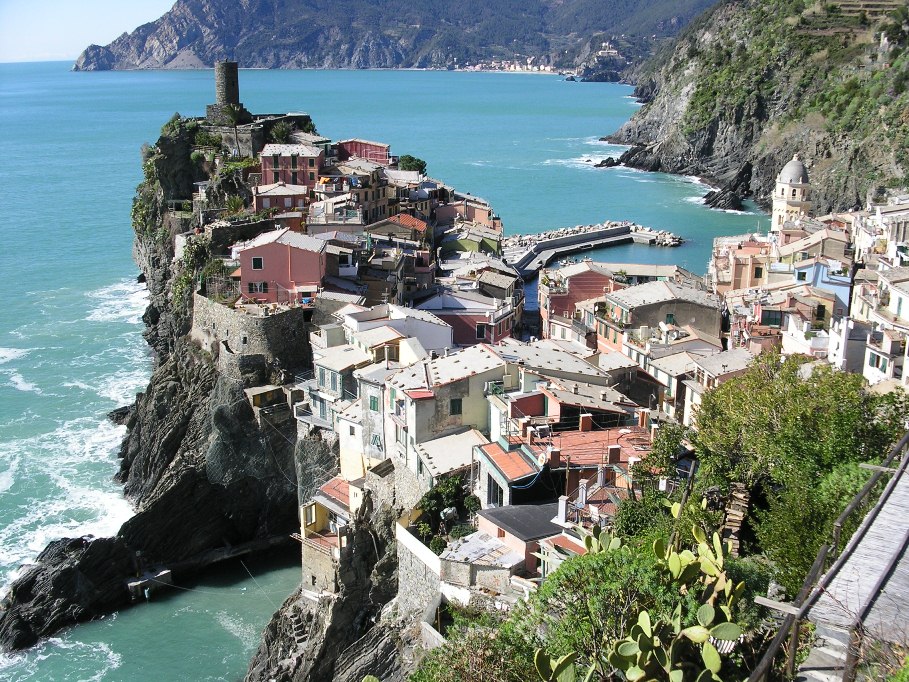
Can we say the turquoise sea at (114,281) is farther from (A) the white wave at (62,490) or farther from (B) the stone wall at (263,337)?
(B) the stone wall at (263,337)

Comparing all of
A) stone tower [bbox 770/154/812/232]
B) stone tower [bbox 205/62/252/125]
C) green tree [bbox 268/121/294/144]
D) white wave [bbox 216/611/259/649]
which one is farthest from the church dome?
white wave [bbox 216/611/259/649]

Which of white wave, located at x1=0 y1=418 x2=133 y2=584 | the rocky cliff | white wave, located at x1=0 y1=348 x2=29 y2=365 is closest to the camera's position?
the rocky cliff

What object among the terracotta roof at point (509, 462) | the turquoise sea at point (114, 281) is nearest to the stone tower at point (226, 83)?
the turquoise sea at point (114, 281)

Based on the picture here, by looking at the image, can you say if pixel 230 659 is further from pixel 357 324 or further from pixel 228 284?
pixel 228 284

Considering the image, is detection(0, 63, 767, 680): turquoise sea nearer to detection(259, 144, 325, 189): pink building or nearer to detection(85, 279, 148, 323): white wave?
detection(85, 279, 148, 323): white wave

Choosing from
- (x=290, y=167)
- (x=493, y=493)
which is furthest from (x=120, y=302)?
(x=493, y=493)

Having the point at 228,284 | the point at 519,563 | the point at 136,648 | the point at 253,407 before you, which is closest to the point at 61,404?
the point at 228,284

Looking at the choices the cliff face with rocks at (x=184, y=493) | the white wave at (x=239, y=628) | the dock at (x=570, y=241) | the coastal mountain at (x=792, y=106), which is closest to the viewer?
the white wave at (x=239, y=628)
